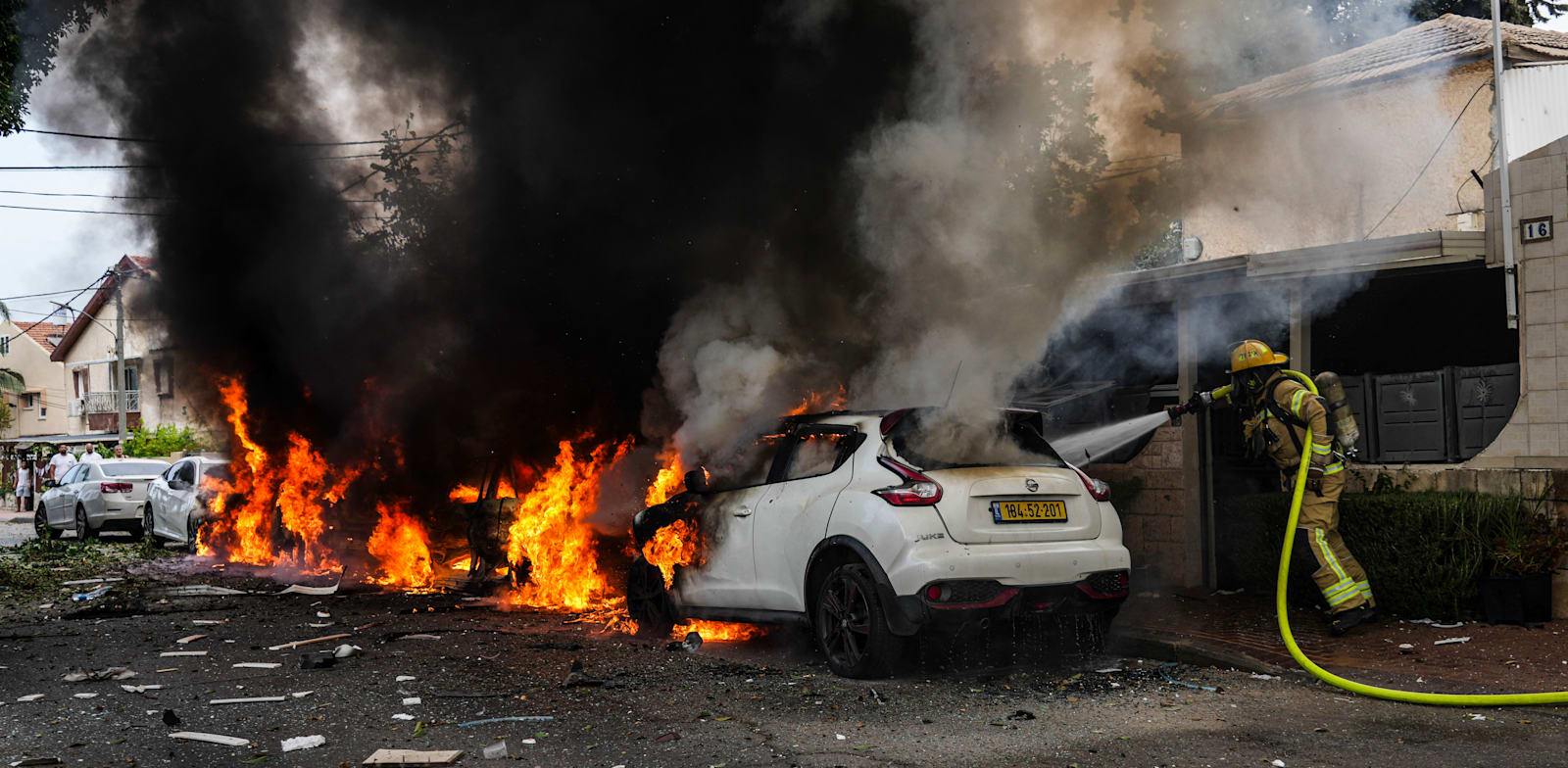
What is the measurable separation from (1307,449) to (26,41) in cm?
1214

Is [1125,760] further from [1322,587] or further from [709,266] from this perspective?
[709,266]

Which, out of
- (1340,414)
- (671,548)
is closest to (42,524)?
(671,548)

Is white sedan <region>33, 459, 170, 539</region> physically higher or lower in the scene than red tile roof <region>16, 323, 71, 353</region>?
lower

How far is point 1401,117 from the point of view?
602 inches

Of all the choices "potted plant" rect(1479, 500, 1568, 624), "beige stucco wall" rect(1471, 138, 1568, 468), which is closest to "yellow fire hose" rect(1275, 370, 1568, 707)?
"potted plant" rect(1479, 500, 1568, 624)

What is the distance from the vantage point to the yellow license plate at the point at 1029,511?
639cm

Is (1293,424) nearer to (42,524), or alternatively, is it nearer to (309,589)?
(309,589)

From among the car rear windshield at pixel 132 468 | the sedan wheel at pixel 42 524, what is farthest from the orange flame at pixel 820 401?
the sedan wheel at pixel 42 524

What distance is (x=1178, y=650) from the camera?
7.21 meters

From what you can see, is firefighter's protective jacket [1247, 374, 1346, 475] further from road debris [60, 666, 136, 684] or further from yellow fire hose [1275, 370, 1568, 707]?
road debris [60, 666, 136, 684]

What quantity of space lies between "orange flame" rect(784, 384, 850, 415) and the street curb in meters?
2.69

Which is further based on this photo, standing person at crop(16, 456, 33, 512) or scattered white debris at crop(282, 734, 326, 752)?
standing person at crop(16, 456, 33, 512)

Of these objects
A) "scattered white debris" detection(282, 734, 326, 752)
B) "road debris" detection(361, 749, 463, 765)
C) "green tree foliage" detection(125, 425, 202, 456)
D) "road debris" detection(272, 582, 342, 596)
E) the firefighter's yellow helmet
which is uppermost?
the firefighter's yellow helmet

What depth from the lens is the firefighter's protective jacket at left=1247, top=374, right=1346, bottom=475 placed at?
7.69 meters
